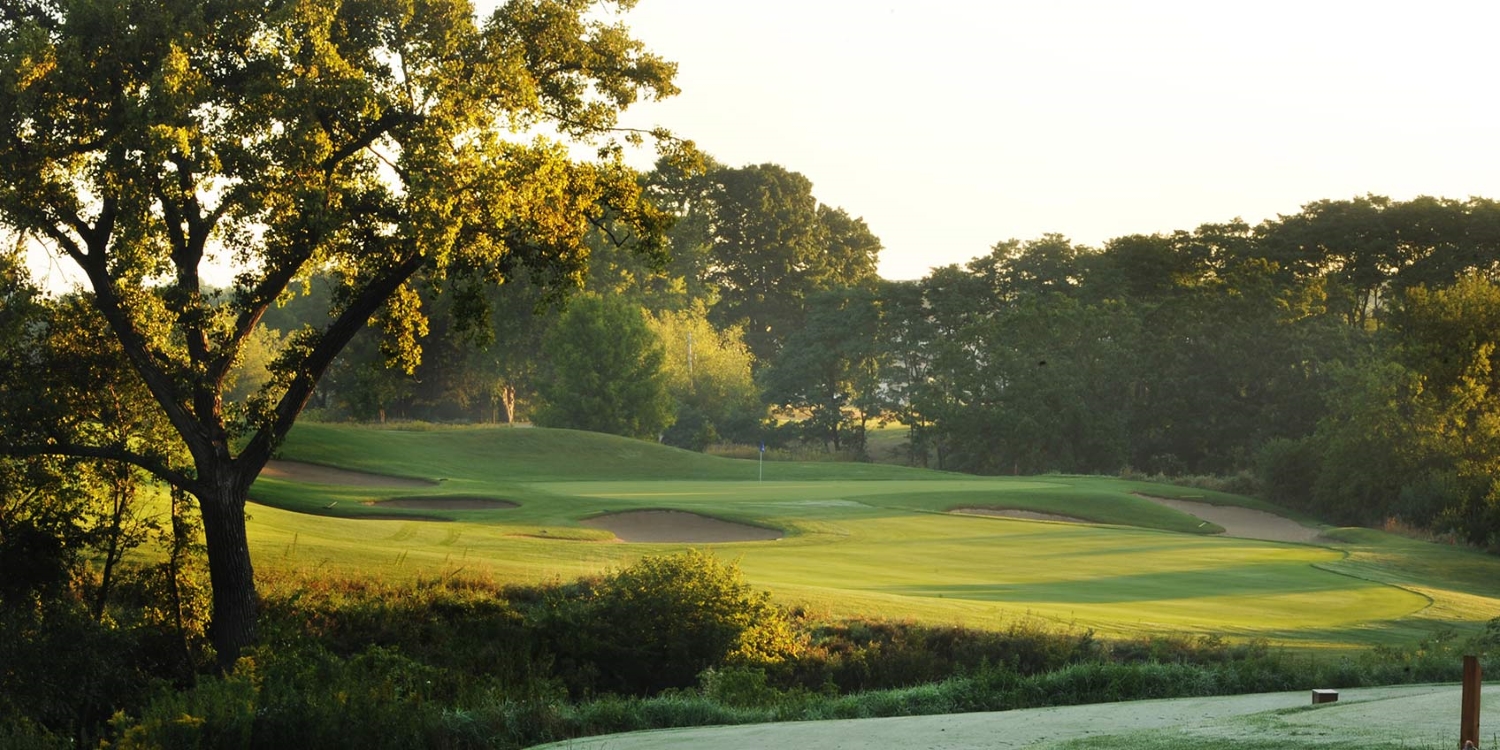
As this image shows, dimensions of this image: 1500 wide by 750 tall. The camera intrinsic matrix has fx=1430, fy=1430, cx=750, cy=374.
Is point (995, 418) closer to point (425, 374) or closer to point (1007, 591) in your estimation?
point (425, 374)

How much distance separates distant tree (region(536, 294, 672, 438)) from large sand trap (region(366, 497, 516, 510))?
3538 centimetres

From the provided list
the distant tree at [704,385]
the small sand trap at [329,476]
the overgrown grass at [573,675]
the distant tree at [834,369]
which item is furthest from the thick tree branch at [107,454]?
the distant tree at [834,369]

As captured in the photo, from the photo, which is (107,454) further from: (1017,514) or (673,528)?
(1017,514)

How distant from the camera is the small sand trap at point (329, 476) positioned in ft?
147

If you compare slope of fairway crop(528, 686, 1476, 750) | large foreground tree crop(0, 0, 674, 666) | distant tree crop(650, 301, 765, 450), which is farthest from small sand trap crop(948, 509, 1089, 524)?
distant tree crop(650, 301, 765, 450)

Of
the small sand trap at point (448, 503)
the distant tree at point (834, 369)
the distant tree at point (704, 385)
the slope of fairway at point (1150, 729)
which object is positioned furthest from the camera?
the distant tree at point (834, 369)

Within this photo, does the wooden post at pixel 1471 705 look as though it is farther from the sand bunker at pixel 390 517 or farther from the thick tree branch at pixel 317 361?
the sand bunker at pixel 390 517

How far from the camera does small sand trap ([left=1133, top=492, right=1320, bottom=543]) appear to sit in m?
45.9

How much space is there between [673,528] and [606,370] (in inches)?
1631

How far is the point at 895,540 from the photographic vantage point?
33844mm

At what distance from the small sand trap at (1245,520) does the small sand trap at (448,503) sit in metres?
22.4

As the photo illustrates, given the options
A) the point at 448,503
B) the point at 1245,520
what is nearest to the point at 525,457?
the point at 448,503

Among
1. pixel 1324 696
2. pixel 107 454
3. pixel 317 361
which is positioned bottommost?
pixel 1324 696

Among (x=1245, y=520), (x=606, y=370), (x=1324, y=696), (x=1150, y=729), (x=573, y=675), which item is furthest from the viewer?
(x=606, y=370)
